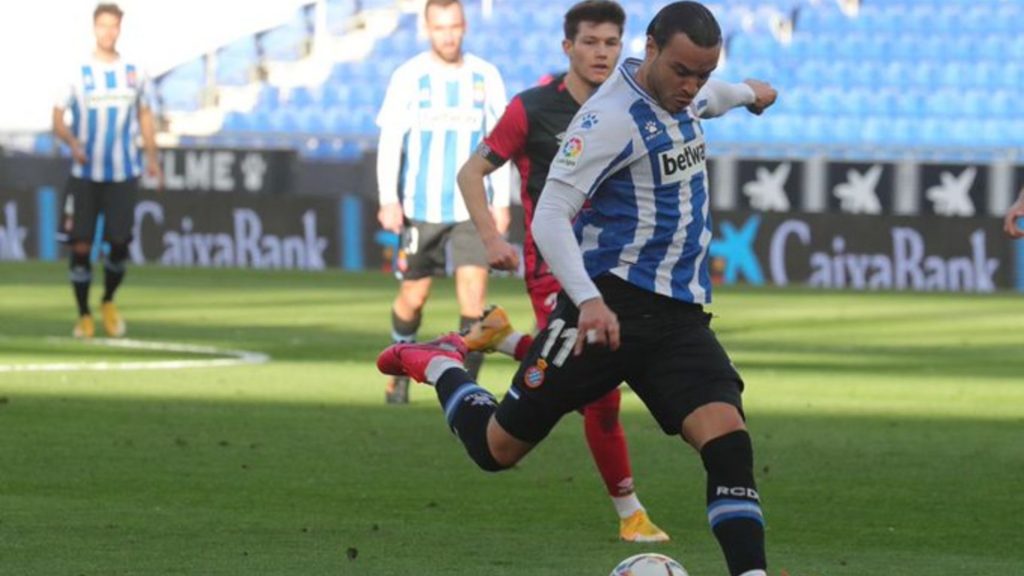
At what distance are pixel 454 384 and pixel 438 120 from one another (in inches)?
206

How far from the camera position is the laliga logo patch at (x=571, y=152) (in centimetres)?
647

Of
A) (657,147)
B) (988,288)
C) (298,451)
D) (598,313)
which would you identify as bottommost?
(988,288)

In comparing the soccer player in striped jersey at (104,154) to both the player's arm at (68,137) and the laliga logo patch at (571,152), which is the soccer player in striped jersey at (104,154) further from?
the laliga logo patch at (571,152)

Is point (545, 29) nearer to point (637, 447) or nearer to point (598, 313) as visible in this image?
point (637, 447)

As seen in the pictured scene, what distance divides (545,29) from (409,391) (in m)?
24.7

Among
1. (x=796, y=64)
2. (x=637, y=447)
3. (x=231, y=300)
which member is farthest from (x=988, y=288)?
(x=637, y=447)

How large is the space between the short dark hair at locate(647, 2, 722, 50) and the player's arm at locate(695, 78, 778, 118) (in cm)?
48

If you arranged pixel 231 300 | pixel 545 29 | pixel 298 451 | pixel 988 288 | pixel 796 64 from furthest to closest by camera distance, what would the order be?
pixel 545 29 < pixel 796 64 < pixel 988 288 < pixel 231 300 < pixel 298 451

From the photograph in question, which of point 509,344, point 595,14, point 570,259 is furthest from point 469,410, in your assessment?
point 595,14

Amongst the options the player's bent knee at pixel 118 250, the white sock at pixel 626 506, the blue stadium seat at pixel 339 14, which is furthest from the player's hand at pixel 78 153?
the blue stadium seat at pixel 339 14

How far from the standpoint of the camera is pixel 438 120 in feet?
41.6

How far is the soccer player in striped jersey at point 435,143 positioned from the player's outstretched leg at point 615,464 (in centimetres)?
420

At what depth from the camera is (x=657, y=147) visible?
6.55m

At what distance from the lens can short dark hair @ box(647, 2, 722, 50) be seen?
6.34 metres
